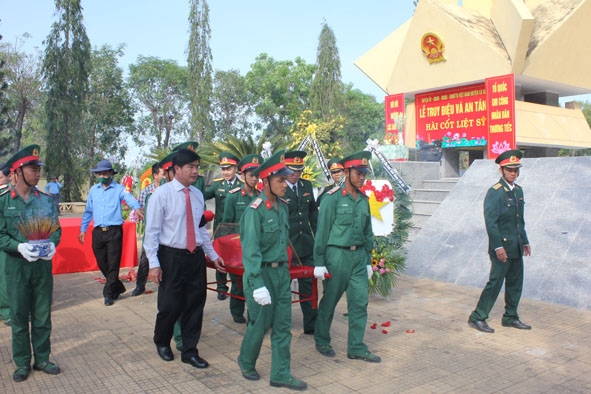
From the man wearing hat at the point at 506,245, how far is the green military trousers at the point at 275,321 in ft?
8.44

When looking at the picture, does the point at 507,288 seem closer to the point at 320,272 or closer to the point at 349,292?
the point at 349,292

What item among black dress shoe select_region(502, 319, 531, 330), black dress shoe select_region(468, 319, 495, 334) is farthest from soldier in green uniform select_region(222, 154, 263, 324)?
black dress shoe select_region(502, 319, 531, 330)

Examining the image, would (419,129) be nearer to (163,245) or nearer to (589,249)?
(589,249)

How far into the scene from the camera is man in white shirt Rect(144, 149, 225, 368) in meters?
4.36

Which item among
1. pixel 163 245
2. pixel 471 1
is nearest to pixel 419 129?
pixel 471 1

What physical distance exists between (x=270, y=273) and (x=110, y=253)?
362 cm

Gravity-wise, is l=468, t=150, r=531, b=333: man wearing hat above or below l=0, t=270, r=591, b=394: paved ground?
above

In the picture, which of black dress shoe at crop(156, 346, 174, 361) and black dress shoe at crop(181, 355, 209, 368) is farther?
black dress shoe at crop(156, 346, 174, 361)

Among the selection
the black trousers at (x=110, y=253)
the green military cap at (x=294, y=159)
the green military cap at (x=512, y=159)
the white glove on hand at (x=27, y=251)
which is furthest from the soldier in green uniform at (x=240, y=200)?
the green military cap at (x=512, y=159)

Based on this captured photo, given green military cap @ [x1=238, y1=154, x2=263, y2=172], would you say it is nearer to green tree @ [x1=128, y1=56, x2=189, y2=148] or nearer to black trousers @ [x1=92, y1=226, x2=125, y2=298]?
black trousers @ [x1=92, y1=226, x2=125, y2=298]

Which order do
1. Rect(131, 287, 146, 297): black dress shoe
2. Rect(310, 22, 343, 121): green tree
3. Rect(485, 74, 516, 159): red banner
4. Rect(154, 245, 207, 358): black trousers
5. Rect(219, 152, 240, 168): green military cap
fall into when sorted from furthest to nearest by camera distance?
Rect(310, 22, 343, 121): green tree → Rect(485, 74, 516, 159): red banner → Rect(131, 287, 146, 297): black dress shoe → Rect(219, 152, 240, 168): green military cap → Rect(154, 245, 207, 358): black trousers

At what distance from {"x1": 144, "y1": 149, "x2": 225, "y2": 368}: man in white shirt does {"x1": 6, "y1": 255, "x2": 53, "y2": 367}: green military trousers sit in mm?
868

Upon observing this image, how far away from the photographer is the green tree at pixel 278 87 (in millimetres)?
38875

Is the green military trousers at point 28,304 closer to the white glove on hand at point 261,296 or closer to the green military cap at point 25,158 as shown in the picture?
the green military cap at point 25,158
